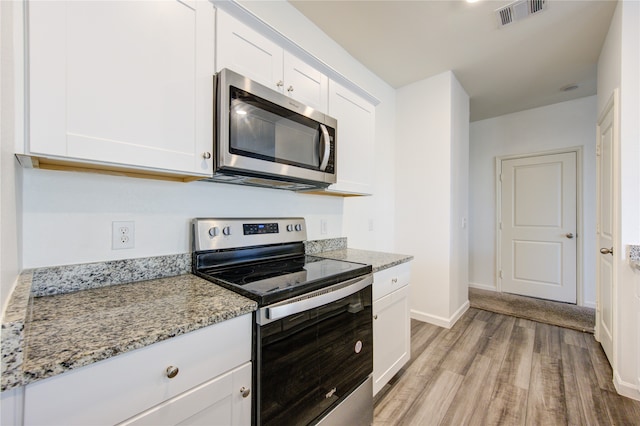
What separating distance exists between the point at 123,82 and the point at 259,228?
2.94 ft

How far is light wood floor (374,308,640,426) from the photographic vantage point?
1.59 metres

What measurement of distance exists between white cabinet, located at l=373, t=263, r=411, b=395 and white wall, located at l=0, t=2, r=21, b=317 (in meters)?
1.45

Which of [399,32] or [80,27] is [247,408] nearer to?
[80,27]

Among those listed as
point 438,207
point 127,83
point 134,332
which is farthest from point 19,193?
point 438,207

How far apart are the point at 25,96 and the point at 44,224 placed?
1.52 ft

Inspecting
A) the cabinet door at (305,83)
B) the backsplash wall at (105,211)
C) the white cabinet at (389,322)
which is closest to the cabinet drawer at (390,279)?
the white cabinet at (389,322)

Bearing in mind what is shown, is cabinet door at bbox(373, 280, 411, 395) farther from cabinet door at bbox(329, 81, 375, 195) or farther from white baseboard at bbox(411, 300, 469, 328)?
white baseboard at bbox(411, 300, 469, 328)

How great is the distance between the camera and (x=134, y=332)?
0.69 metres

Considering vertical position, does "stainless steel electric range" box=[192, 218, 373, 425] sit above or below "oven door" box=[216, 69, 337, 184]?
below

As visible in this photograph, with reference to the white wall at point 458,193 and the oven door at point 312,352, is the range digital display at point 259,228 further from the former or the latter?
the white wall at point 458,193

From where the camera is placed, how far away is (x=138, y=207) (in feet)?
3.90

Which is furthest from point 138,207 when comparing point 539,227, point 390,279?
point 539,227

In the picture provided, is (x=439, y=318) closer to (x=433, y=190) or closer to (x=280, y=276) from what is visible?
(x=433, y=190)

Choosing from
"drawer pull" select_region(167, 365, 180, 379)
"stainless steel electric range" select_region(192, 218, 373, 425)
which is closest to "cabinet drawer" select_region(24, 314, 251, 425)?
"drawer pull" select_region(167, 365, 180, 379)
